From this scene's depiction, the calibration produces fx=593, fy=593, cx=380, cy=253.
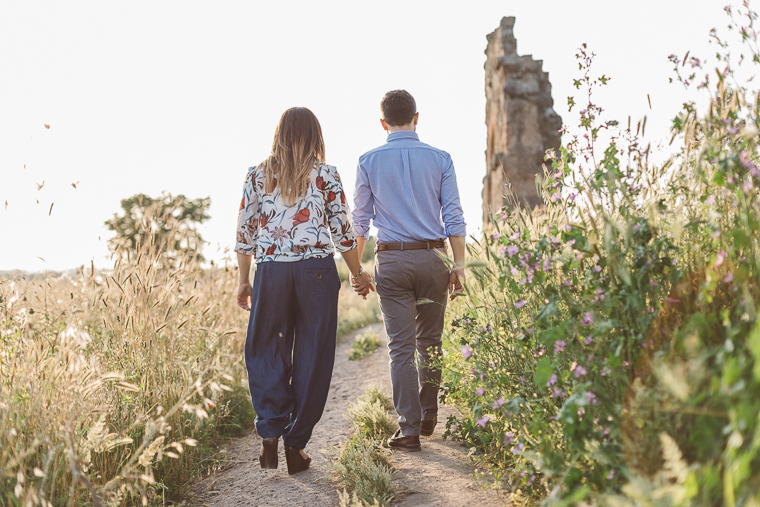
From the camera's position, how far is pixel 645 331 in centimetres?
201

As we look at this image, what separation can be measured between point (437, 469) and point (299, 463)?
2.93ft

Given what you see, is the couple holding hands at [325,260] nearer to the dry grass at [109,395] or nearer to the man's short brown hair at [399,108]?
the man's short brown hair at [399,108]

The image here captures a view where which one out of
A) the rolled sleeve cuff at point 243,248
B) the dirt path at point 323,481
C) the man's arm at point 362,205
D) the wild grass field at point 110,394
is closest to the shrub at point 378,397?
the dirt path at point 323,481

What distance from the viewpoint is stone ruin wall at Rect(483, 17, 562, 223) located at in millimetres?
17406

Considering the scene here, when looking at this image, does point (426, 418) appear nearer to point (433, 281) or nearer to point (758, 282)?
point (433, 281)

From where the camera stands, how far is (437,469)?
342cm

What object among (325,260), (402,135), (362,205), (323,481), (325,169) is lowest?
(323,481)

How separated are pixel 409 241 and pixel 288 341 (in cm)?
102

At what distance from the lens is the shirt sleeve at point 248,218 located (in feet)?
12.3

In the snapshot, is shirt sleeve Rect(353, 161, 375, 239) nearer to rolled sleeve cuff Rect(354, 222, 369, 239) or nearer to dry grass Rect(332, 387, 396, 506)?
rolled sleeve cuff Rect(354, 222, 369, 239)

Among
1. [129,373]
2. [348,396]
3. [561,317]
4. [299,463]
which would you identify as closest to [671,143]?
[561,317]

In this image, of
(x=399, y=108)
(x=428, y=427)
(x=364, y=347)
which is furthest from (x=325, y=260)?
(x=364, y=347)

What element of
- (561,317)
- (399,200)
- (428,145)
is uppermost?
(428,145)

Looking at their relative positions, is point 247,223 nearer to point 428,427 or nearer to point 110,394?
point 110,394
